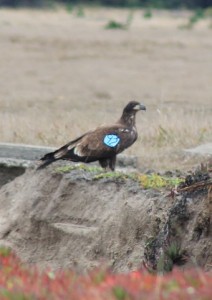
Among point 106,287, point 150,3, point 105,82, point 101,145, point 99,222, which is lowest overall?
point 150,3

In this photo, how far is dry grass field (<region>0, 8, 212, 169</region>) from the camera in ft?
60.8

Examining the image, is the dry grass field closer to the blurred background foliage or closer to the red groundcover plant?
the red groundcover plant

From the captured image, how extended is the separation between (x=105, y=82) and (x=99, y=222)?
885 inches

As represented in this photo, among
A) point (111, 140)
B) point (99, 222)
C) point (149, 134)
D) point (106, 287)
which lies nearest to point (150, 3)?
point (149, 134)

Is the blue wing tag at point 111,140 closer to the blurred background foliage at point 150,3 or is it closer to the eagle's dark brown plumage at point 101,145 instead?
the eagle's dark brown plumage at point 101,145

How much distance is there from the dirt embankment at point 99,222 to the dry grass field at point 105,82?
4.52 m

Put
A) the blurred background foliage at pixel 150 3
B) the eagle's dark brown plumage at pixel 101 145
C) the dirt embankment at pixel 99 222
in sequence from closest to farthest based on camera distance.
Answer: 1. the dirt embankment at pixel 99 222
2. the eagle's dark brown plumage at pixel 101 145
3. the blurred background foliage at pixel 150 3

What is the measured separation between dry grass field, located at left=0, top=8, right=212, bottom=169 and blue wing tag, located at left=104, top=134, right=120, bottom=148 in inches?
100

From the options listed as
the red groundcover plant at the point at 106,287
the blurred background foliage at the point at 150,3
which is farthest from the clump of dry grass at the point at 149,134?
the blurred background foliage at the point at 150,3

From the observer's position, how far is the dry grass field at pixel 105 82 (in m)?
18.5

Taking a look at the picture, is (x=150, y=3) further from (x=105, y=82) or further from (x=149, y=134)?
(x=149, y=134)

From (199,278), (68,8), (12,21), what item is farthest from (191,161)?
(68,8)

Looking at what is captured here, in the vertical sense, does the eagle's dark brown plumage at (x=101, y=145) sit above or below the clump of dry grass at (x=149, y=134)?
above

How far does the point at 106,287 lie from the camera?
6.13 m
